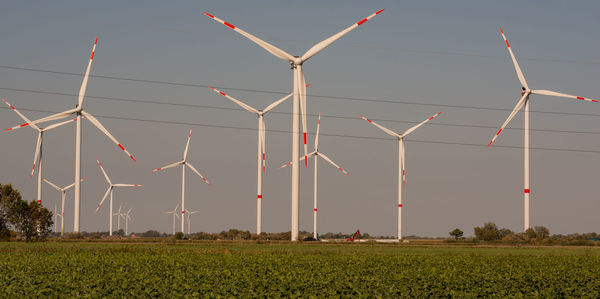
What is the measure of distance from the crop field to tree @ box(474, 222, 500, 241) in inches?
3272

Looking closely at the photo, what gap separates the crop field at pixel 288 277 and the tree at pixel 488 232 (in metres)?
83.1

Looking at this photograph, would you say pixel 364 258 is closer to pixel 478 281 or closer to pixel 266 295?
pixel 478 281

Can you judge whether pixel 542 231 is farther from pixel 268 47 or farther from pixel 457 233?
pixel 268 47

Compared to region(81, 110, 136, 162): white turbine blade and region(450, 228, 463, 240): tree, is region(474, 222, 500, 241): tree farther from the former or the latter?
region(81, 110, 136, 162): white turbine blade

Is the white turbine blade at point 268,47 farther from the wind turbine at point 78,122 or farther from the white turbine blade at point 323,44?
the wind turbine at point 78,122

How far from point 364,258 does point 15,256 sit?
32146mm

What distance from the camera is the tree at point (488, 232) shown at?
153 m

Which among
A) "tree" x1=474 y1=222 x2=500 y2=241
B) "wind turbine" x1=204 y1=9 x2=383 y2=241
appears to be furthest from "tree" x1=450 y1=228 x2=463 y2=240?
"wind turbine" x1=204 y1=9 x2=383 y2=241

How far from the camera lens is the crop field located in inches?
1677

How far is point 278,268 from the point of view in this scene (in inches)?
2259

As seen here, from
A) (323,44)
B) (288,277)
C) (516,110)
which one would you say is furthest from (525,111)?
(288,277)

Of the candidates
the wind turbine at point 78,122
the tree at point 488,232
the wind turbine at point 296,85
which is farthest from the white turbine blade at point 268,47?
the tree at point 488,232

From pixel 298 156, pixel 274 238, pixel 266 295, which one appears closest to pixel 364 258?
pixel 266 295

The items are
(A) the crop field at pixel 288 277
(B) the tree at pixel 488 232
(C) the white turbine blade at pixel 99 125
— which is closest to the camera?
(A) the crop field at pixel 288 277
